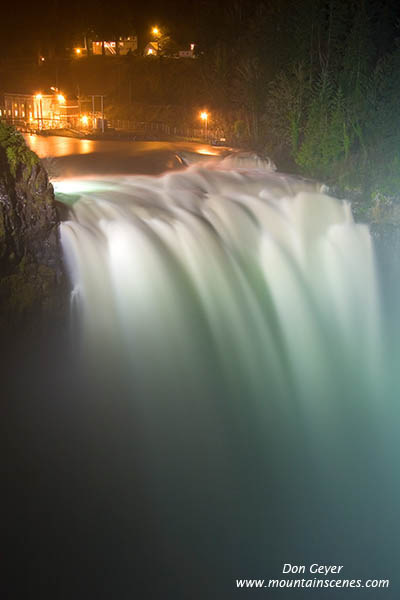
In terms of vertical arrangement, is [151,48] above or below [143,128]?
above

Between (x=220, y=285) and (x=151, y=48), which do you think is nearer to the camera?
(x=220, y=285)

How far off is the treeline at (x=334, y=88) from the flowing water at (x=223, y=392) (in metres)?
6.24

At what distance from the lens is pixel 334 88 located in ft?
78.8

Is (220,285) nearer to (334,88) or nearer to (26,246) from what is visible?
(26,246)

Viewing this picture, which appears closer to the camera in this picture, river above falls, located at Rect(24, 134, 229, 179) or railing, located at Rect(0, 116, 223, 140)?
river above falls, located at Rect(24, 134, 229, 179)

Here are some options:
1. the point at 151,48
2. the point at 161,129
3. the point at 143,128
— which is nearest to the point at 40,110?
the point at 143,128

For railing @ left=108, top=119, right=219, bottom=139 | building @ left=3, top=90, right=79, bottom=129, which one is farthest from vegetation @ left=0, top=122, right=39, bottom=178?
building @ left=3, top=90, right=79, bottom=129

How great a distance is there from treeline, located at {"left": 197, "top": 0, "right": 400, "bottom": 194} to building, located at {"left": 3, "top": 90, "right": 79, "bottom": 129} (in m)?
14.5

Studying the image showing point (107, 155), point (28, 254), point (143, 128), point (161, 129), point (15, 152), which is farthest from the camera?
point (143, 128)

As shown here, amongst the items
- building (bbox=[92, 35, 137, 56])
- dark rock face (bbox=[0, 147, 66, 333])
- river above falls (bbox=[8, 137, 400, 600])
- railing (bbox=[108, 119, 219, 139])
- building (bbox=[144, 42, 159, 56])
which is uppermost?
building (bbox=[92, 35, 137, 56])

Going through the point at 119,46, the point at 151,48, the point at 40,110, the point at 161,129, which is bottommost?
the point at 161,129

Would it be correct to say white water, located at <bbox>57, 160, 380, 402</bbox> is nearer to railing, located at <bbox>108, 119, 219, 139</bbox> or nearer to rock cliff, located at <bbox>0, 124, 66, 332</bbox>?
rock cliff, located at <bbox>0, 124, 66, 332</bbox>

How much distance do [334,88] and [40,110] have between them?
774 inches

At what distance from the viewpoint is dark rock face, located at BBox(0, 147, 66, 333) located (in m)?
12.2
